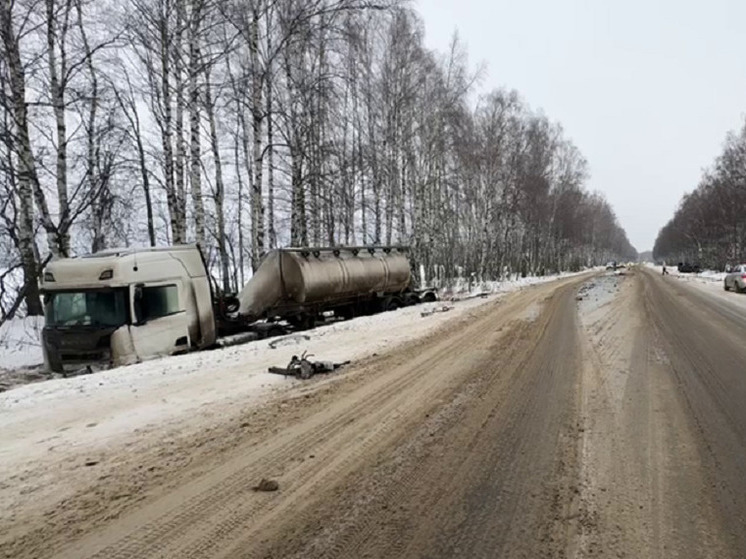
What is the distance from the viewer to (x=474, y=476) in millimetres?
4039

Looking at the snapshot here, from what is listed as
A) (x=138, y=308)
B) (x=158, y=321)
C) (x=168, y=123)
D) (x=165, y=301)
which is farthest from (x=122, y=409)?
(x=168, y=123)

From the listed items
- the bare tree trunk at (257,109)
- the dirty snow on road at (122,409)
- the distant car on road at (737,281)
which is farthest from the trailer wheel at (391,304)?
the distant car on road at (737,281)

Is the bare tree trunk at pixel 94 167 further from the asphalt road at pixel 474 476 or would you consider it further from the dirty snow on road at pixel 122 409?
the asphalt road at pixel 474 476

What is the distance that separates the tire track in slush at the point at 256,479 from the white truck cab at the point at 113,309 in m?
5.58

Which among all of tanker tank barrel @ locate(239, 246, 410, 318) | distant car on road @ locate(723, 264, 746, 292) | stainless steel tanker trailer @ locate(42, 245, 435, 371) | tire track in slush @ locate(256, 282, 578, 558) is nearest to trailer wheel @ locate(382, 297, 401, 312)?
tanker tank barrel @ locate(239, 246, 410, 318)

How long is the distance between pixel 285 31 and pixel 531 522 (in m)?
17.2

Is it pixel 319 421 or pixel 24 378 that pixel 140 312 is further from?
pixel 319 421

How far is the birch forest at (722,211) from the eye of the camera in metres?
47.6

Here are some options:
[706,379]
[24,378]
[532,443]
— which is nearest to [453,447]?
[532,443]

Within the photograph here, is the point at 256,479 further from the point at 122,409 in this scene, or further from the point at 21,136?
the point at 21,136

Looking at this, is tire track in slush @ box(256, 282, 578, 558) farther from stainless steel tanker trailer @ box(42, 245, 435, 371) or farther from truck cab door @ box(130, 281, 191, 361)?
stainless steel tanker trailer @ box(42, 245, 435, 371)

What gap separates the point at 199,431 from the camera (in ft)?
17.4

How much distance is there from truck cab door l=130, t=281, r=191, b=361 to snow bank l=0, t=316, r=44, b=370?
3.37 metres

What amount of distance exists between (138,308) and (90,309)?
0.87m
